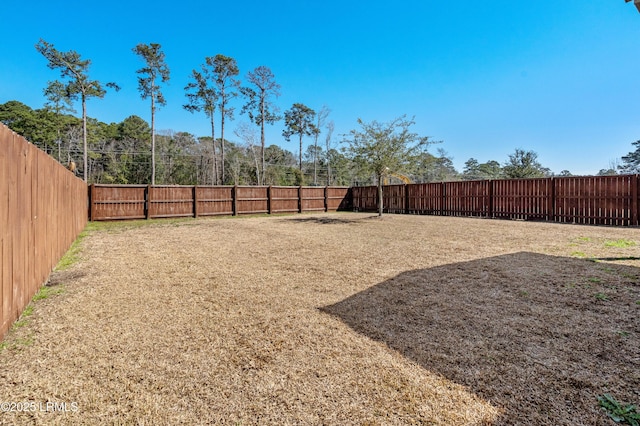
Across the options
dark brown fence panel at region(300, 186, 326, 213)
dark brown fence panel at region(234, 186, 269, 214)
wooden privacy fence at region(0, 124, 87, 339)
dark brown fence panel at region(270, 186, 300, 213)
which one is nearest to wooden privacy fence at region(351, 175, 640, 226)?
dark brown fence panel at region(300, 186, 326, 213)

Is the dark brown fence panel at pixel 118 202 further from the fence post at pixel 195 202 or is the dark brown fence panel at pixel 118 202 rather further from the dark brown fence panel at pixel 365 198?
the dark brown fence panel at pixel 365 198

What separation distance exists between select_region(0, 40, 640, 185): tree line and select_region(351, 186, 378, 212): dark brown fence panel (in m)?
1.31

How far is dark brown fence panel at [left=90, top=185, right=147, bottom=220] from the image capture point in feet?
37.2

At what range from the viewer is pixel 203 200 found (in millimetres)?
13750

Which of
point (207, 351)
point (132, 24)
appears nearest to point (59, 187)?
point (207, 351)

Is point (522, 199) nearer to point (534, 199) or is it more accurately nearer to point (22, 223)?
point (534, 199)

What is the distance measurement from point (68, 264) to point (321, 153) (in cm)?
3127

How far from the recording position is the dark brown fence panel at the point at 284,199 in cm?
1575

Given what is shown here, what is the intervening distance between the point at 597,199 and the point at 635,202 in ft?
3.02

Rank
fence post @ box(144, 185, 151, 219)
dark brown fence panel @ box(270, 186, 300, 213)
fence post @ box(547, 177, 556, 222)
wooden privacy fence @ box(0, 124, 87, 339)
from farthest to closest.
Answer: dark brown fence panel @ box(270, 186, 300, 213), fence post @ box(144, 185, 151, 219), fence post @ box(547, 177, 556, 222), wooden privacy fence @ box(0, 124, 87, 339)

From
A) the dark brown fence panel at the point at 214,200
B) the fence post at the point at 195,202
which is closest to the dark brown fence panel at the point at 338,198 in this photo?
the dark brown fence panel at the point at 214,200


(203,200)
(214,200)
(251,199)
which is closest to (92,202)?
(203,200)

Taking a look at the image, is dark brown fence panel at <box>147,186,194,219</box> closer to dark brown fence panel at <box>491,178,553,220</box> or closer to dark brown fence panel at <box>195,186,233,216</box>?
dark brown fence panel at <box>195,186,233,216</box>

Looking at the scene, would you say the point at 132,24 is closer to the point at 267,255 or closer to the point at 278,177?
the point at 278,177
